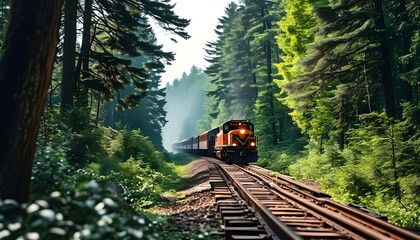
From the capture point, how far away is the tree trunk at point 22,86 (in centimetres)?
475

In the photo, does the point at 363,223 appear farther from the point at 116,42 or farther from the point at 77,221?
the point at 116,42

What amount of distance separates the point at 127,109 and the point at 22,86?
14.4 m

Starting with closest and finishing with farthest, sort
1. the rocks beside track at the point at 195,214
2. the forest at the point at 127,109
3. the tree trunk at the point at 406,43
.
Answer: the forest at the point at 127,109, the rocks beside track at the point at 195,214, the tree trunk at the point at 406,43

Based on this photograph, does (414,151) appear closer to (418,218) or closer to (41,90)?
(418,218)

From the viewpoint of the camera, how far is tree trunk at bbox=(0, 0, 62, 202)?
15.6 ft

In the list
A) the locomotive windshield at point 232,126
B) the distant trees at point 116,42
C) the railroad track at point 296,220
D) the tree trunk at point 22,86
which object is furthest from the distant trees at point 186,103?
the tree trunk at point 22,86

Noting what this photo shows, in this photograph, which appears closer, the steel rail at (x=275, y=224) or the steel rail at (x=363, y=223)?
the steel rail at (x=275, y=224)

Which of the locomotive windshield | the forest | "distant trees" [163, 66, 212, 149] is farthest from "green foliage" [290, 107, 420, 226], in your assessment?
"distant trees" [163, 66, 212, 149]

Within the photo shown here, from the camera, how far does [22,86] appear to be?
4.84m

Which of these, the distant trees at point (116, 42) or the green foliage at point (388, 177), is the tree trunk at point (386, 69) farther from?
the distant trees at point (116, 42)

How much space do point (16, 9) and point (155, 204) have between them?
258 inches

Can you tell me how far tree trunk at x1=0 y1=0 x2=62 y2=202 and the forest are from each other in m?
0.01

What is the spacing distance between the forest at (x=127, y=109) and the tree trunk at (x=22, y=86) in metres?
0.01

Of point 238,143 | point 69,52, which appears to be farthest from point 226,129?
point 69,52
